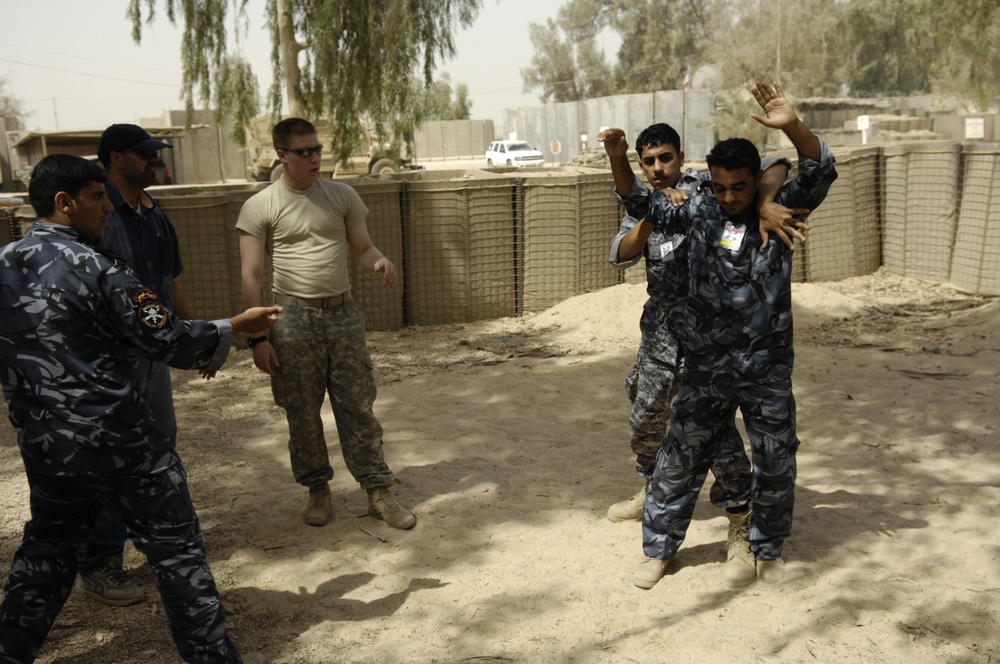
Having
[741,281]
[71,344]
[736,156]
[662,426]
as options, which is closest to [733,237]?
[741,281]

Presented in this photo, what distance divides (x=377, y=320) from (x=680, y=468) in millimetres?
5455

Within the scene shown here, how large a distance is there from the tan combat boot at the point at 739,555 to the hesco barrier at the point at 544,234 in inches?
207

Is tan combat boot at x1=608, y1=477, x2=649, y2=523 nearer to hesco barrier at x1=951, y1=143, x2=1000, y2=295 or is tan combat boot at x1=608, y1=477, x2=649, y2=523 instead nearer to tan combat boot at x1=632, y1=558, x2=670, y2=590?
tan combat boot at x1=632, y1=558, x2=670, y2=590

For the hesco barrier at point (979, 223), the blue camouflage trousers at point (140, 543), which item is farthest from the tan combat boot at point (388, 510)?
the hesco barrier at point (979, 223)

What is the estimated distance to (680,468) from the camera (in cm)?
363

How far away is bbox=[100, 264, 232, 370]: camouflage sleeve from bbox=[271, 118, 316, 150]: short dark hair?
1313 mm

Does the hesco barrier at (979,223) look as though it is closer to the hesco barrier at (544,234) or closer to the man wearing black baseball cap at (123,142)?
the hesco barrier at (544,234)

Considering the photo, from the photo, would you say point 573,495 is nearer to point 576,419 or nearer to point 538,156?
point 576,419

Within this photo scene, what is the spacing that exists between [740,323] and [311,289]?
Answer: 184cm

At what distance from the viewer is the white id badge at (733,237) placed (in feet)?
11.1

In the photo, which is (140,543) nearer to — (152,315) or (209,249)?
(152,315)

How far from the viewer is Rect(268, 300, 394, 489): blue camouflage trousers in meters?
4.12

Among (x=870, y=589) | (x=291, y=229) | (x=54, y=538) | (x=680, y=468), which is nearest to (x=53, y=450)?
(x=54, y=538)

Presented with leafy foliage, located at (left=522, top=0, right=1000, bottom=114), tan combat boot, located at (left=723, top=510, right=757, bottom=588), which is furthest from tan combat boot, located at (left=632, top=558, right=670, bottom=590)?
leafy foliage, located at (left=522, top=0, right=1000, bottom=114)
